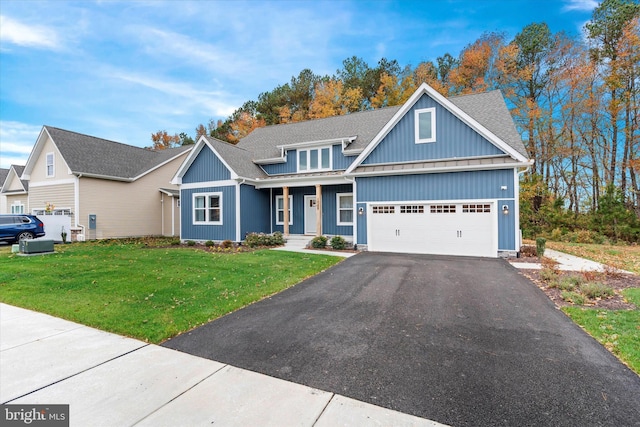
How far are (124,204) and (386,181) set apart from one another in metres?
17.1

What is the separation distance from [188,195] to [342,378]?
15944mm

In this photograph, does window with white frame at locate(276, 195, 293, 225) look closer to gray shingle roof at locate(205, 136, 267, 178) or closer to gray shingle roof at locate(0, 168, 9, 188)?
gray shingle roof at locate(205, 136, 267, 178)

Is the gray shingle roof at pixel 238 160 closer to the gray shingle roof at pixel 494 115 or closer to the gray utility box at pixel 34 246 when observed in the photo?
the gray utility box at pixel 34 246

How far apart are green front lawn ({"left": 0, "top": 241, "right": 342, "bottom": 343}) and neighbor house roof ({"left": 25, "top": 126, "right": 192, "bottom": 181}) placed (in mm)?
8291

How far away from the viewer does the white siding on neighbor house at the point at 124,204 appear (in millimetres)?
17859

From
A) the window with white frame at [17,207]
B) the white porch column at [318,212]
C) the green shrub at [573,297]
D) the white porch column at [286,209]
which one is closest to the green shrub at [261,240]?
the white porch column at [286,209]

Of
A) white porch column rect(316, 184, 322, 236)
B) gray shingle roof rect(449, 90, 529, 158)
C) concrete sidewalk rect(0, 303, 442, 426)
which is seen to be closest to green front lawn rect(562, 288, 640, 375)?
concrete sidewalk rect(0, 303, 442, 426)

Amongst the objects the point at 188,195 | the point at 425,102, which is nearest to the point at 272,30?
the point at 425,102

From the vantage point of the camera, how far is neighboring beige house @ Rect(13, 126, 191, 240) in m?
17.7

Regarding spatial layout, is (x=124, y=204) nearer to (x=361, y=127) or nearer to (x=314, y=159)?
(x=314, y=159)

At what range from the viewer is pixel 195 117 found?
128 feet

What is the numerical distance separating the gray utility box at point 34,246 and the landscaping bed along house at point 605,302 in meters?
17.5

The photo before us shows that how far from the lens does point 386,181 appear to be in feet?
43.0

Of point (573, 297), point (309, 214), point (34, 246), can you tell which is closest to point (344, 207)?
point (309, 214)
